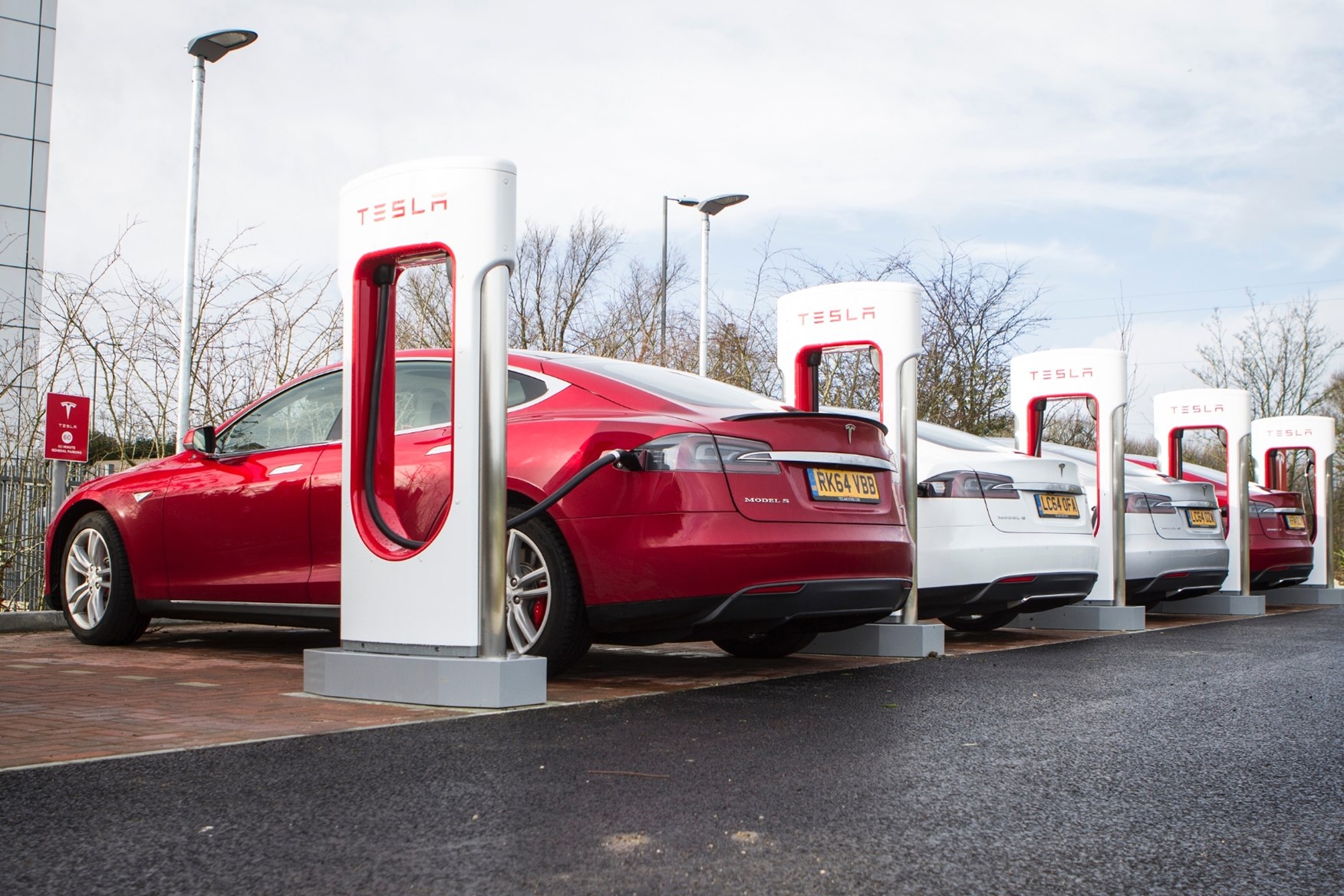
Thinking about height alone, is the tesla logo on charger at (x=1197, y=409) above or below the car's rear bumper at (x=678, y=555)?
above

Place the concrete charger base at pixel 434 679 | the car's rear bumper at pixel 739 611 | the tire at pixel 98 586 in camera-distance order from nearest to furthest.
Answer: the concrete charger base at pixel 434 679 < the car's rear bumper at pixel 739 611 < the tire at pixel 98 586

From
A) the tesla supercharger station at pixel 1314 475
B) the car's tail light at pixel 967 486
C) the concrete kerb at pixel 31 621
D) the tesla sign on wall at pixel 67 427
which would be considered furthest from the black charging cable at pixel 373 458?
the tesla supercharger station at pixel 1314 475

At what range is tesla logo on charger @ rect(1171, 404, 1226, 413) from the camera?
13516 millimetres

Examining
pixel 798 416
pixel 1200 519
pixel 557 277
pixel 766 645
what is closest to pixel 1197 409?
pixel 1200 519

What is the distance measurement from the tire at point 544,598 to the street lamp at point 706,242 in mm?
12658

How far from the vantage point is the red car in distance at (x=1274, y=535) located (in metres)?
13.6

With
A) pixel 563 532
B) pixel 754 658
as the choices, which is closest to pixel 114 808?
pixel 563 532

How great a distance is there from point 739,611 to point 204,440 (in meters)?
3.35

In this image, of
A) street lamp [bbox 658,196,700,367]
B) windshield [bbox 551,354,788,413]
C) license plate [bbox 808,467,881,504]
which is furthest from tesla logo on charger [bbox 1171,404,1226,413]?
street lamp [bbox 658,196,700,367]

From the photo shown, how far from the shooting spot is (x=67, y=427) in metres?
9.78

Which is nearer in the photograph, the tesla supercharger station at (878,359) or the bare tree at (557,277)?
the tesla supercharger station at (878,359)

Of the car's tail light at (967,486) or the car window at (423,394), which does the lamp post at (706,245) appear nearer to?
A: the car's tail light at (967,486)

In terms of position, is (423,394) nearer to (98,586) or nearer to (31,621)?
(98,586)

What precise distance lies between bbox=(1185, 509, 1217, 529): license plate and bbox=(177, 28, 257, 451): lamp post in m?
8.32
